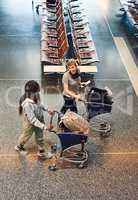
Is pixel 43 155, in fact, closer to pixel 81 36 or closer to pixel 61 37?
pixel 61 37

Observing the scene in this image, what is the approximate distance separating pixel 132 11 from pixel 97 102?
565 cm

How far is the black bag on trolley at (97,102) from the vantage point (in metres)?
7.38

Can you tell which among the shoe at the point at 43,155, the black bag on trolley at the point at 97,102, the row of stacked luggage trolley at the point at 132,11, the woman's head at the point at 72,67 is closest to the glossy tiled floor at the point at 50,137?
the shoe at the point at 43,155

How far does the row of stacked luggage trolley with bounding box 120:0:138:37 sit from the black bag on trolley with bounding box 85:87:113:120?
4486 millimetres

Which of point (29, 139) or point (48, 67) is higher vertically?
point (48, 67)

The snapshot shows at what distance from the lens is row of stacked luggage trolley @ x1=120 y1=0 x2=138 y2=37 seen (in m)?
11.8

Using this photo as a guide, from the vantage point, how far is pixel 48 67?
9.65 metres

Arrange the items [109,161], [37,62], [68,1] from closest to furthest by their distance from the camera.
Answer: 1. [109,161]
2. [37,62]
3. [68,1]

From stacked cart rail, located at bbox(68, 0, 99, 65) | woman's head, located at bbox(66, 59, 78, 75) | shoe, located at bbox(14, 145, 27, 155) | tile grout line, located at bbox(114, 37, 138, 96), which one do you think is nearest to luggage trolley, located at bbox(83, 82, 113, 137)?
woman's head, located at bbox(66, 59, 78, 75)

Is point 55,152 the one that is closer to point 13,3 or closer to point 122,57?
point 122,57

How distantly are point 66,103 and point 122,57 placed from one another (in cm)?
348

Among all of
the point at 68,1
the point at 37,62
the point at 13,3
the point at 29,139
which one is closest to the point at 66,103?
the point at 29,139

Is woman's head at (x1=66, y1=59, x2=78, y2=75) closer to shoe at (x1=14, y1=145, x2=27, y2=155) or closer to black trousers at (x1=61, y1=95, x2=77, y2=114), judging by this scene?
black trousers at (x1=61, y1=95, x2=77, y2=114)

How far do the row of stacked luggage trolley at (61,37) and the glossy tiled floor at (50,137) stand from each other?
387mm
